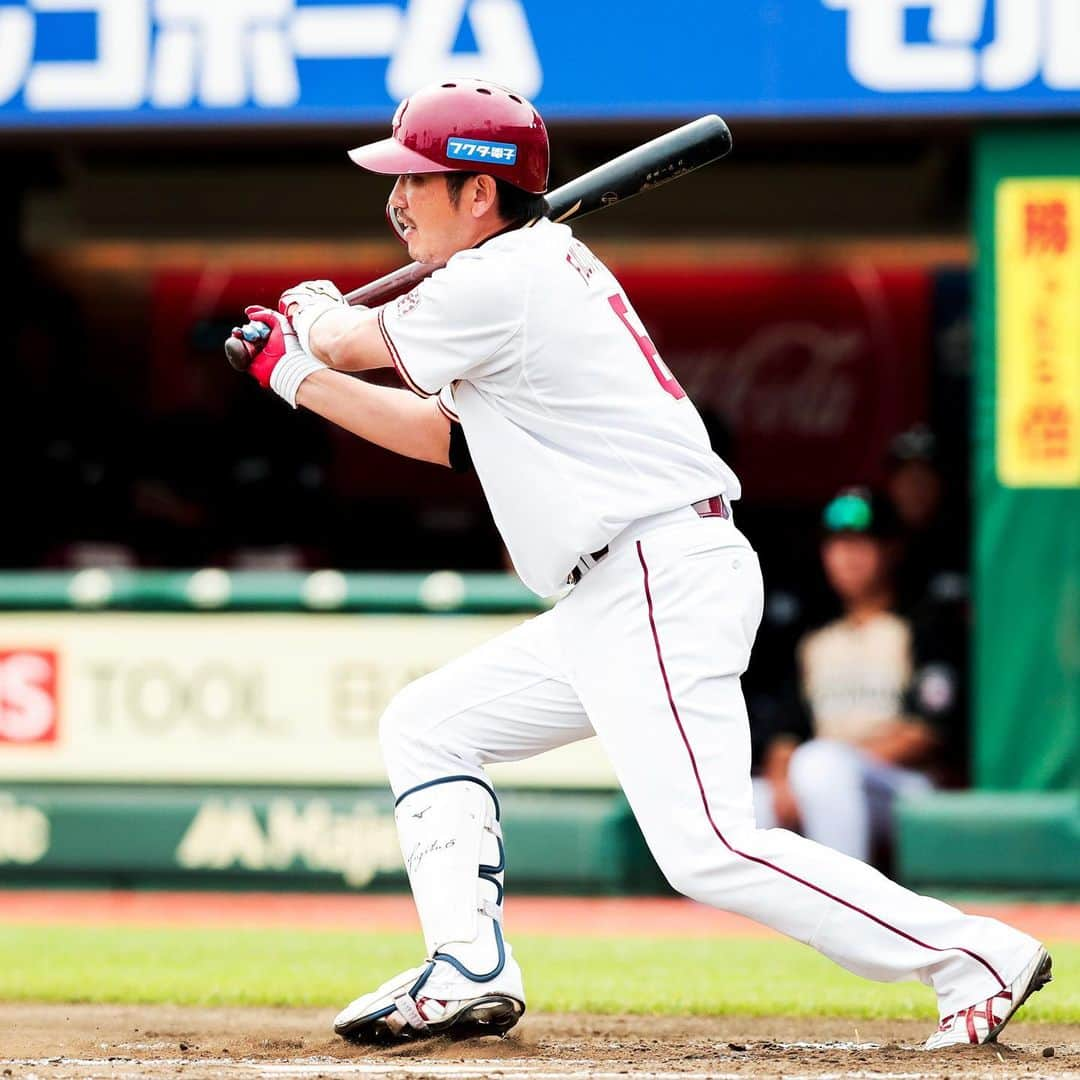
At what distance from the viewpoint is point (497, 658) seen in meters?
3.99

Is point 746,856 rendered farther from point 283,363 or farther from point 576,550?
point 283,363

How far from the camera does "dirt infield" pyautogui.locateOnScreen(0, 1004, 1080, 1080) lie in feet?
11.9

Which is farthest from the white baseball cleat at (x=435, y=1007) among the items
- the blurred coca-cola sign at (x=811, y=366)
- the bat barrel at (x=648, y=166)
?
the blurred coca-cola sign at (x=811, y=366)

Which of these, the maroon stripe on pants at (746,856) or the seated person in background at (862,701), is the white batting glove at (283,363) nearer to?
the maroon stripe on pants at (746,856)

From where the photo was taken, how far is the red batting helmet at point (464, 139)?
3.77m

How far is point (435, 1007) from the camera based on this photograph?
384cm

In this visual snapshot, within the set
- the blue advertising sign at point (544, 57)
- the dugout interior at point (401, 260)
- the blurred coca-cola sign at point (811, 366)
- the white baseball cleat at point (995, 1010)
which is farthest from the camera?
the blurred coca-cola sign at point (811, 366)

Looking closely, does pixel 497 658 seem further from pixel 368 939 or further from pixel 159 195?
pixel 159 195

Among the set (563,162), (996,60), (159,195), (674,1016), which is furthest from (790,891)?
(159,195)

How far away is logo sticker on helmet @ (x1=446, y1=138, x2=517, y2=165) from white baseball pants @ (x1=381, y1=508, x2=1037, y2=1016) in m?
0.72

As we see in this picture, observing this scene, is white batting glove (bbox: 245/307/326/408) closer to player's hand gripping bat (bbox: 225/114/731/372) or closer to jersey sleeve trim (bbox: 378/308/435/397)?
jersey sleeve trim (bbox: 378/308/435/397)

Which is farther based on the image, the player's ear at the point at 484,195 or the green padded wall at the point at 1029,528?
the green padded wall at the point at 1029,528

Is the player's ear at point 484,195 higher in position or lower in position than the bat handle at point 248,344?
higher

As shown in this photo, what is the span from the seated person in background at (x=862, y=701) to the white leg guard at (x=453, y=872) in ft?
10.6
